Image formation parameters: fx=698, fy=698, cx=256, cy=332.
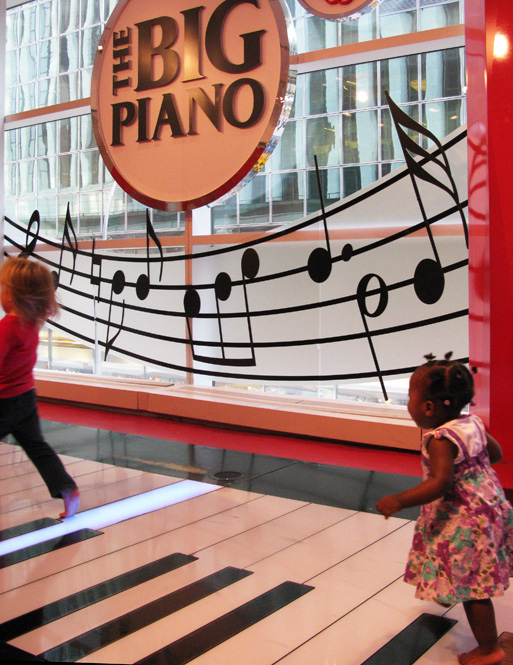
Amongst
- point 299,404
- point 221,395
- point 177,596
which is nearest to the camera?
point 177,596

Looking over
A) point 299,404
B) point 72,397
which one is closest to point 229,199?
point 299,404

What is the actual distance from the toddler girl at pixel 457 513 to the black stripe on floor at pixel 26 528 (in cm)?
163

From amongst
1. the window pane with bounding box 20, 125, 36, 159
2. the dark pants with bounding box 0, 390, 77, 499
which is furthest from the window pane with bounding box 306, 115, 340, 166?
the window pane with bounding box 20, 125, 36, 159

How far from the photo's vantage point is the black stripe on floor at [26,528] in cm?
272

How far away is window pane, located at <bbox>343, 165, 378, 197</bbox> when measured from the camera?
13.7ft

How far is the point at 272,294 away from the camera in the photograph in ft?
15.2

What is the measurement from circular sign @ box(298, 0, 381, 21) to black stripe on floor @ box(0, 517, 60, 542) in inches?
115

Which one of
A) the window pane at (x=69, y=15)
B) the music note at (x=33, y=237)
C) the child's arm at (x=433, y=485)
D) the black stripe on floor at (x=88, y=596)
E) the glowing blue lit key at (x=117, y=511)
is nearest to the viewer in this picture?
the child's arm at (x=433, y=485)

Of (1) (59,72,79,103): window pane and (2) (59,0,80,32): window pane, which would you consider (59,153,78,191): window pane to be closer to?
(1) (59,72,79,103): window pane

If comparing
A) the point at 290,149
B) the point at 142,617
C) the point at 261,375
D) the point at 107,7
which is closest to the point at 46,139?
the point at 107,7

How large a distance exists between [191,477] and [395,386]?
4.49 ft

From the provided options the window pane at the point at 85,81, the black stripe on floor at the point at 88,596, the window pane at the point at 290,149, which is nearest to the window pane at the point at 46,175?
the window pane at the point at 85,81

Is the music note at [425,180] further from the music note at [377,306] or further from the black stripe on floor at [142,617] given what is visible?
the black stripe on floor at [142,617]

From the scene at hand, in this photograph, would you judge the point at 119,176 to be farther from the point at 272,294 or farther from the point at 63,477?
the point at 63,477
